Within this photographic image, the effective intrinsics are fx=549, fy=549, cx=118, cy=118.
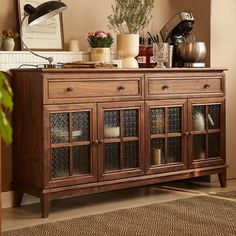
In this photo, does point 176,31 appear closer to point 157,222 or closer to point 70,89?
point 70,89

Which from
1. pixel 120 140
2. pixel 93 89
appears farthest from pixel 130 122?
pixel 93 89

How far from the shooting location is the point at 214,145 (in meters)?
4.02

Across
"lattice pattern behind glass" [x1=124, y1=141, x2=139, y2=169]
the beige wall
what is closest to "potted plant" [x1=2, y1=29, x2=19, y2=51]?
"lattice pattern behind glass" [x1=124, y1=141, x2=139, y2=169]

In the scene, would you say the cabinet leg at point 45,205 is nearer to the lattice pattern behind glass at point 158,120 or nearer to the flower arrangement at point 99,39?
the lattice pattern behind glass at point 158,120

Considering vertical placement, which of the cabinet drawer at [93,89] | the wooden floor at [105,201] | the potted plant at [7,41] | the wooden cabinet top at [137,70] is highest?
the potted plant at [7,41]

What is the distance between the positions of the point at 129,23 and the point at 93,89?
2.54 ft

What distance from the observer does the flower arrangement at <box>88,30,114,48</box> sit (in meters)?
3.73

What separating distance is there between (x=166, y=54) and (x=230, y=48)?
27.4 inches

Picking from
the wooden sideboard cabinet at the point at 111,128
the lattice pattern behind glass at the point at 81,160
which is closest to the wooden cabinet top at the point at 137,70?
the wooden sideboard cabinet at the point at 111,128

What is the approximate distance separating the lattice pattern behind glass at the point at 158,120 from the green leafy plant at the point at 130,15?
2.10 feet

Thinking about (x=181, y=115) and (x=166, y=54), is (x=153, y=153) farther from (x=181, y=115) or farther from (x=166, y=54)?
(x=166, y=54)

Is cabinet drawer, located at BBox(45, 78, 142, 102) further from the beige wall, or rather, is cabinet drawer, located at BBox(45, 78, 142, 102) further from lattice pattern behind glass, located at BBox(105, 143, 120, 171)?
the beige wall

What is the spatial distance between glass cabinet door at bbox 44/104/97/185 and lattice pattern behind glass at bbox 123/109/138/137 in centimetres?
26

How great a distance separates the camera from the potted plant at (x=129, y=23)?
3783 millimetres
